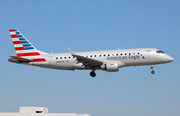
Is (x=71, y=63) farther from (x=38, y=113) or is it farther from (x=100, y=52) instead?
(x=38, y=113)

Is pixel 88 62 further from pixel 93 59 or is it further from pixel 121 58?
pixel 121 58

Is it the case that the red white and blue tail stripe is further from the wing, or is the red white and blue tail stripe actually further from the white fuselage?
the wing

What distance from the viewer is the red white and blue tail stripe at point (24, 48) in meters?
54.3

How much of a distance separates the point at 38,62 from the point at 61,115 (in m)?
50.6

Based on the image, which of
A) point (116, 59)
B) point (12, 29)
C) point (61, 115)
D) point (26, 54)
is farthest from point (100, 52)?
point (61, 115)

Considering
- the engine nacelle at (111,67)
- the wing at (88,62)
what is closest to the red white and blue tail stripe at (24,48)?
the wing at (88,62)

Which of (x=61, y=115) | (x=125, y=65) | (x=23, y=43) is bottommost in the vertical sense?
(x=61, y=115)

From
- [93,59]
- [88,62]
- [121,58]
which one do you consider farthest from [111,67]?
[88,62]

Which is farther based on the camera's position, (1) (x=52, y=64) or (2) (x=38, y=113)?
(2) (x=38, y=113)

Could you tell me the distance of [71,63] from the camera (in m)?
52.1

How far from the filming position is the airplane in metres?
49.9

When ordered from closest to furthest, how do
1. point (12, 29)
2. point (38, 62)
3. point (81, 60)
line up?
point (81, 60)
point (38, 62)
point (12, 29)

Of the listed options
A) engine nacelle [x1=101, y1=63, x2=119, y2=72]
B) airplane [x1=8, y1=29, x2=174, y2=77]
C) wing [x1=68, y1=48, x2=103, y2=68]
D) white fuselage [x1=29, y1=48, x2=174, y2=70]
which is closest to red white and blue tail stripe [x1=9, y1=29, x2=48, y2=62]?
airplane [x1=8, y1=29, x2=174, y2=77]

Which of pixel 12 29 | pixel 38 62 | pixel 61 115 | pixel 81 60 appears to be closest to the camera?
pixel 81 60
